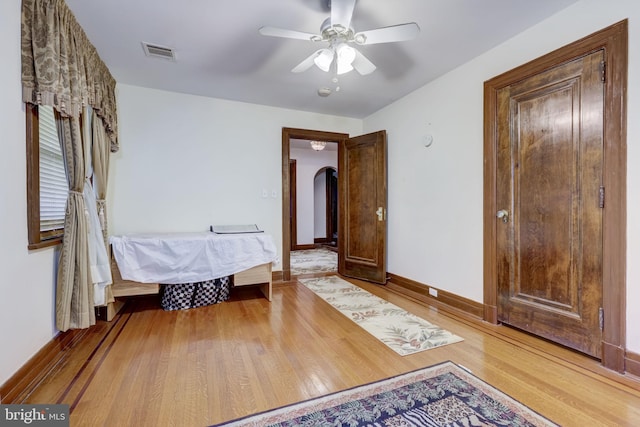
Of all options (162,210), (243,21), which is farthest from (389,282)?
(243,21)

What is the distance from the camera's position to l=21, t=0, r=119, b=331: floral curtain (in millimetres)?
1643

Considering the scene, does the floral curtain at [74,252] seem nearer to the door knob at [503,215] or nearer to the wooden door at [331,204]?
the door knob at [503,215]

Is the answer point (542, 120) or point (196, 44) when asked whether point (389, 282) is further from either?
point (196, 44)

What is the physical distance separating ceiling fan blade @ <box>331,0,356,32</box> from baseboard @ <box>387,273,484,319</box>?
2.58 metres

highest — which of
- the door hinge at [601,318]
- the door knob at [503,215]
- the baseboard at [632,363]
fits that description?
the door knob at [503,215]

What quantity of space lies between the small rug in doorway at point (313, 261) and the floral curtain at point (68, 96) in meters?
2.77

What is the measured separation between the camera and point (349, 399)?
60.3 inches

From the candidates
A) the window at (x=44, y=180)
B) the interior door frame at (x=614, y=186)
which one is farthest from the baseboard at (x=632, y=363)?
the window at (x=44, y=180)

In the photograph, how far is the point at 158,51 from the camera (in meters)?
2.50

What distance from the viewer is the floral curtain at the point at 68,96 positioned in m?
1.64

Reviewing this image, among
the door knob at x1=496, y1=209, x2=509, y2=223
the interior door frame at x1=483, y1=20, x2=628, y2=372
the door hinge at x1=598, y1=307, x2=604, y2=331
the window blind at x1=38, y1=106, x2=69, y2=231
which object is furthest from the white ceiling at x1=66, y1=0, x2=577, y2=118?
the door hinge at x1=598, y1=307, x2=604, y2=331

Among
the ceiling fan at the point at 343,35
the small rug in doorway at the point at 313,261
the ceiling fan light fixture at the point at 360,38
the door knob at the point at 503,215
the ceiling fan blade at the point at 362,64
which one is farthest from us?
the small rug in doorway at the point at 313,261

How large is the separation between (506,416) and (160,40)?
11.3ft

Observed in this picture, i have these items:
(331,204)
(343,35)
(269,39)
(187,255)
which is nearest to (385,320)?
(187,255)
